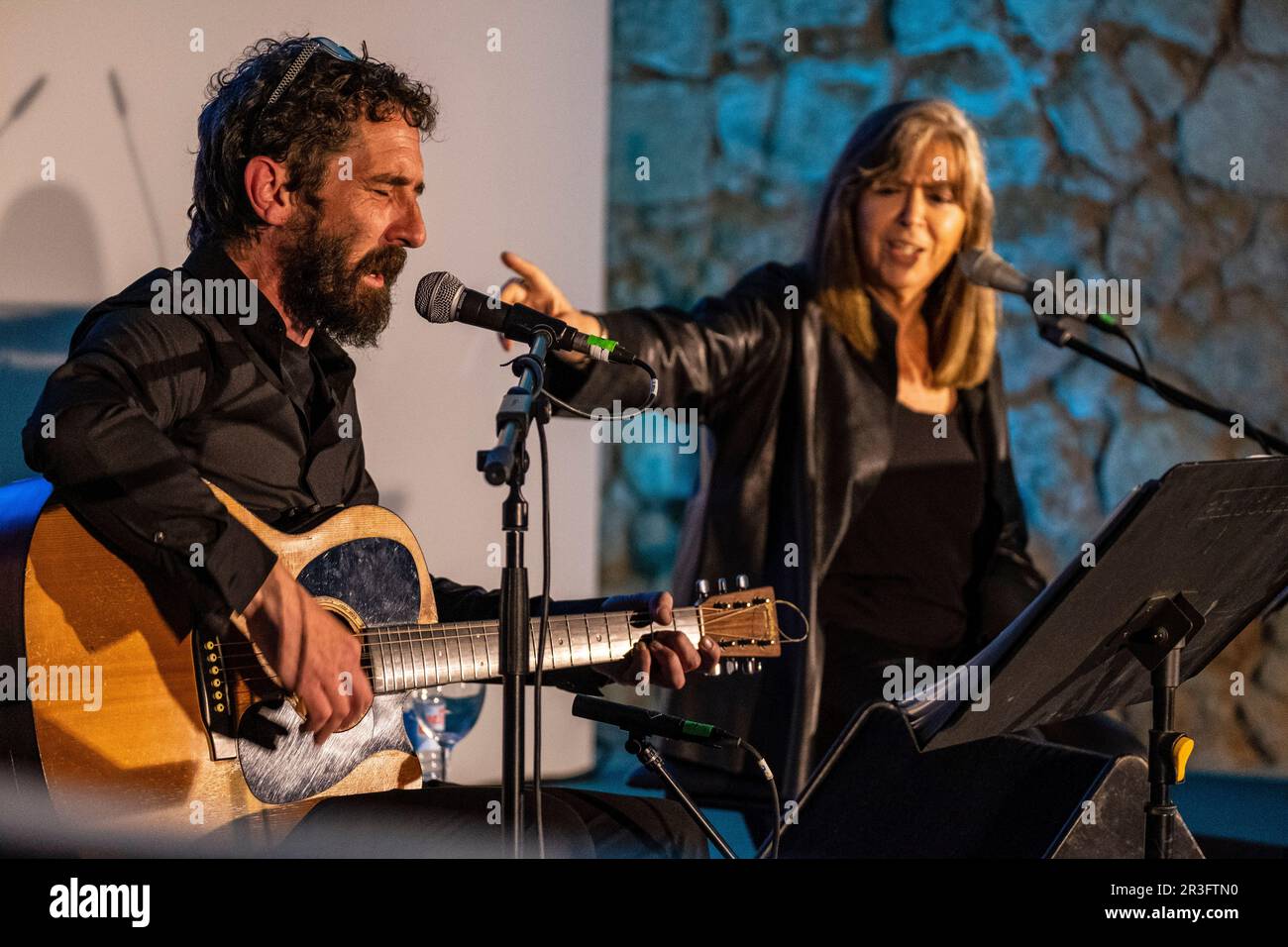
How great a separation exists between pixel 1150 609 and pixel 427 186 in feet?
7.29

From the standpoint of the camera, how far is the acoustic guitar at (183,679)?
1.94 meters

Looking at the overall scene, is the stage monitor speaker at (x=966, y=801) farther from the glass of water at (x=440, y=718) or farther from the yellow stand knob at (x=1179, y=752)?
the glass of water at (x=440, y=718)

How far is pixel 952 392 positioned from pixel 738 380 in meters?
0.60

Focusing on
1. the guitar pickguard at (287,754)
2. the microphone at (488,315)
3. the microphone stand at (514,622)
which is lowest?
the guitar pickguard at (287,754)

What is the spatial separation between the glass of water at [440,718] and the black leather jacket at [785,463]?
0.58 meters

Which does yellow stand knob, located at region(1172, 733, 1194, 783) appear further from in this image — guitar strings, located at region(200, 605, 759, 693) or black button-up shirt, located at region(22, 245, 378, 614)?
black button-up shirt, located at region(22, 245, 378, 614)

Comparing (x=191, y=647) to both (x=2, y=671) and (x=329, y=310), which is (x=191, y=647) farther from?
(x=329, y=310)

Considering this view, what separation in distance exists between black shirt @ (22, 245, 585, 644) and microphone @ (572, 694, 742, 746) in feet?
1.59

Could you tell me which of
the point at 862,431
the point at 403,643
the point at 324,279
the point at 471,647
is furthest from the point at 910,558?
the point at 324,279

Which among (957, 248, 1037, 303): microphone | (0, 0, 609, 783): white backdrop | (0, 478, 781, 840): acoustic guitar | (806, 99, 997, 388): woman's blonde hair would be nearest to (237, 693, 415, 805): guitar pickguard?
(0, 478, 781, 840): acoustic guitar

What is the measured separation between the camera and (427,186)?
3578 millimetres

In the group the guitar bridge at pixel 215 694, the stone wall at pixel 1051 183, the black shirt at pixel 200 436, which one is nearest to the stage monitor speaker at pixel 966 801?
the black shirt at pixel 200 436

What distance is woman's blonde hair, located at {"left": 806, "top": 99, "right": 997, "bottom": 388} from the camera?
11.4 ft

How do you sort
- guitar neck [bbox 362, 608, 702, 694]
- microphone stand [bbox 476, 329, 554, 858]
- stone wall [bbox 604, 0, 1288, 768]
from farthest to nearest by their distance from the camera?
stone wall [bbox 604, 0, 1288, 768] → guitar neck [bbox 362, 608, 702, 694] → microphone stand [bbox 476, 329, 554, 858]
